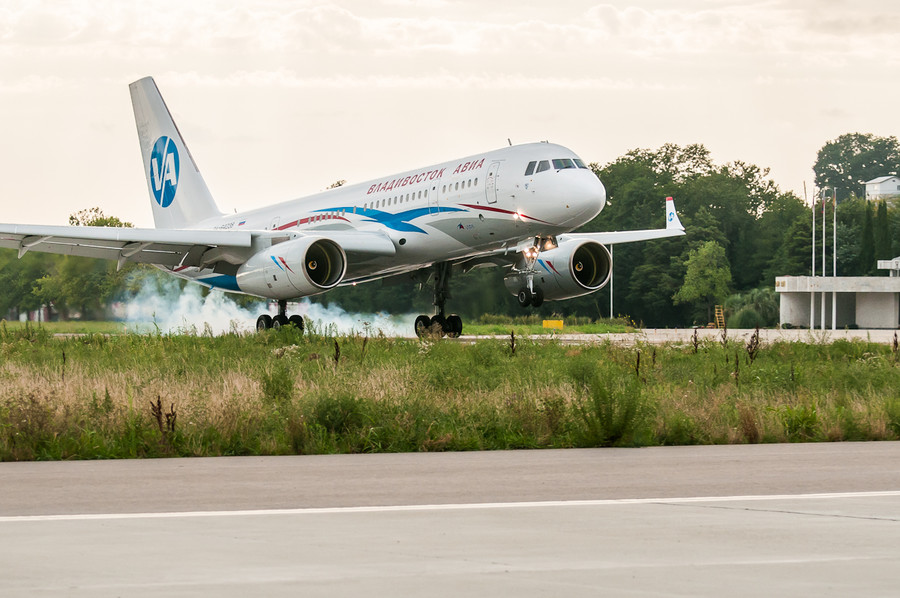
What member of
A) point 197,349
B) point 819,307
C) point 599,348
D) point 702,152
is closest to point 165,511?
point 197,349

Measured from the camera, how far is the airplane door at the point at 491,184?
2983cm

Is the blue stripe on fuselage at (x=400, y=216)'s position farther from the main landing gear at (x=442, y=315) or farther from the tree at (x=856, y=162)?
the tree at (x=856, y=162)

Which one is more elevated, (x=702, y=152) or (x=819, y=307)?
(x=702, y=152)

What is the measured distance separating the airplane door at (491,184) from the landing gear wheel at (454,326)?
211 inches

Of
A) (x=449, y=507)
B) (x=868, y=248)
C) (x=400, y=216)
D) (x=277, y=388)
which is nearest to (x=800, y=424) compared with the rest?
(x=449, y=507)

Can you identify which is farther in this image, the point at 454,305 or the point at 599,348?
the point at 454,305

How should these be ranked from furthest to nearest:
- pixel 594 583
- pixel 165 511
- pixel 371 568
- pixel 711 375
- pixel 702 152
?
pixel 702 152
pixel 711 375
pixel 165 511
pixel 371 568
pixel 594 583

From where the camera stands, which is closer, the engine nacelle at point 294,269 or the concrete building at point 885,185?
the engine nacelle at point 294,269

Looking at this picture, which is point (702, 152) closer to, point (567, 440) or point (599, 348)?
point (599, 348)

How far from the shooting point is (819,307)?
78.2 m

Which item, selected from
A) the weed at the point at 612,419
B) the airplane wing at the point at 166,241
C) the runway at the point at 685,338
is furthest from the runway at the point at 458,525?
the airplane wing at the point at 166,241

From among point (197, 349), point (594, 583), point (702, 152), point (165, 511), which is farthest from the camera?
point (702, 152)

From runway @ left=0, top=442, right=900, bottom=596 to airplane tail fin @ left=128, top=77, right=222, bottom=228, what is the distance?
3306cm

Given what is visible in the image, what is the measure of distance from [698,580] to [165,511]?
12.0ft
